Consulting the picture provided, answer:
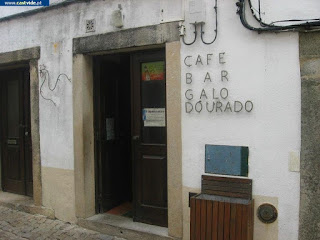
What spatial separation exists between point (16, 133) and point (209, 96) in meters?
4.27

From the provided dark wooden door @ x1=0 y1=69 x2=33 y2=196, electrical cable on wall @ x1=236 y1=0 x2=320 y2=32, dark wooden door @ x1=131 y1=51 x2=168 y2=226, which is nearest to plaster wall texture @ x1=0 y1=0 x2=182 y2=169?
dark wooden door @ x1=131 y1=51 x2=168 y2=226

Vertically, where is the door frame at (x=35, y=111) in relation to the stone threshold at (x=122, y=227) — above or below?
above

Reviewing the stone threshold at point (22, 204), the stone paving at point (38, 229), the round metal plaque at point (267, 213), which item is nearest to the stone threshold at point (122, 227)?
the stone paving at point (38, 229)

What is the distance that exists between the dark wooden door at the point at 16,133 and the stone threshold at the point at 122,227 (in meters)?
1.92

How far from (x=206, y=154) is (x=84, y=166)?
197 centimetres

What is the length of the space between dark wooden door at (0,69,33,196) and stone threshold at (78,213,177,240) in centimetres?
192

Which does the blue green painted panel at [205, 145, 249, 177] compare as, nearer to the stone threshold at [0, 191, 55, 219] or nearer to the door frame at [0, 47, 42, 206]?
the stone threshold at [0, 191, 55, 219]

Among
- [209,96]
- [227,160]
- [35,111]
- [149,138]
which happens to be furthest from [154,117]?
[35,111]

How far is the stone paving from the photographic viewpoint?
473cm

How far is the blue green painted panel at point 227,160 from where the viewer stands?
12.3 feet

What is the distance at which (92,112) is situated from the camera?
16.6 ft

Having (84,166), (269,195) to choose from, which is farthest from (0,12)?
(269,195)

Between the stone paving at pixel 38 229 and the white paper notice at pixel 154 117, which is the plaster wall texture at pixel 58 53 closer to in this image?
the stone paving at pixel 38 229

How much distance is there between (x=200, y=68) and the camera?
3971 millimetres
